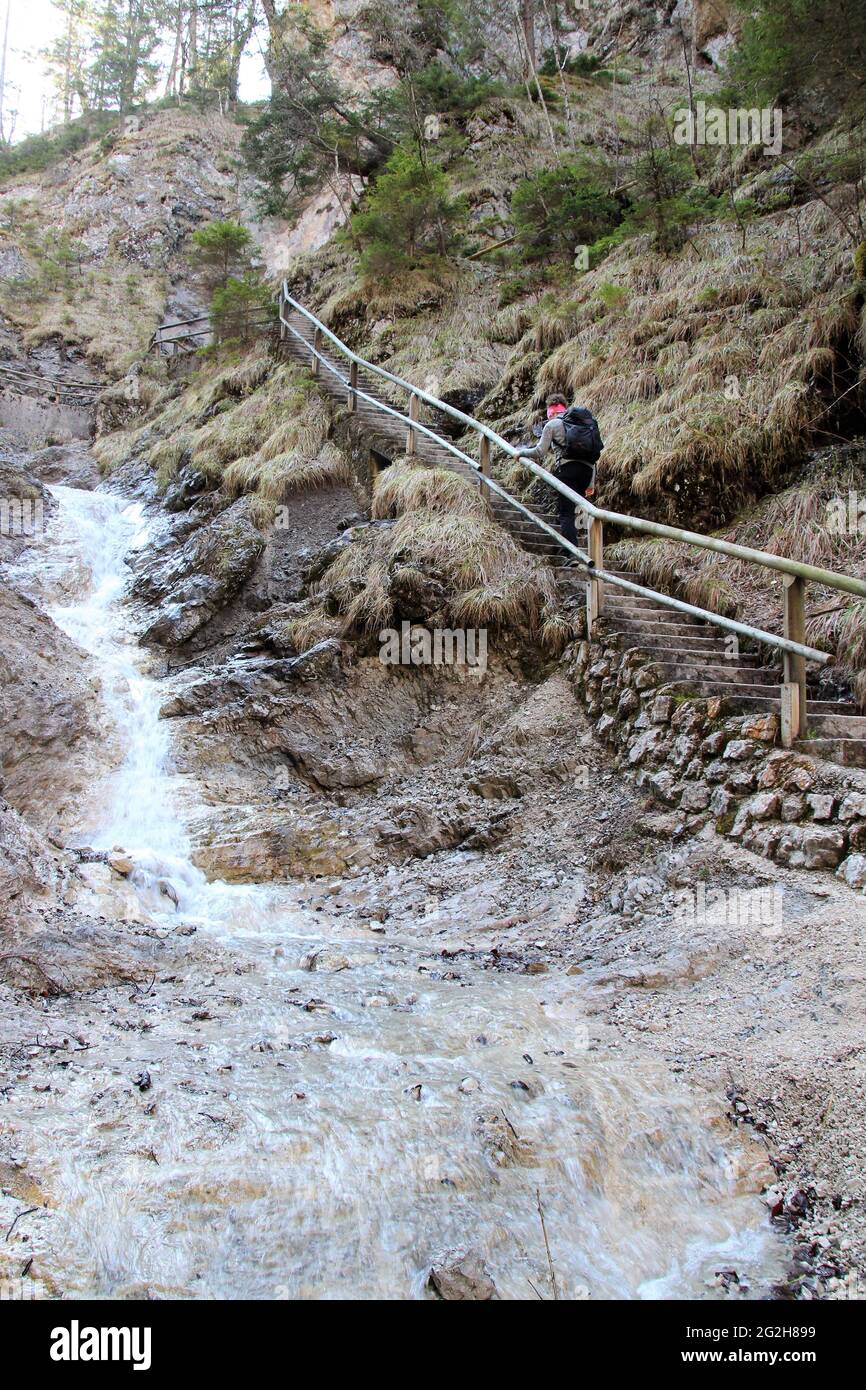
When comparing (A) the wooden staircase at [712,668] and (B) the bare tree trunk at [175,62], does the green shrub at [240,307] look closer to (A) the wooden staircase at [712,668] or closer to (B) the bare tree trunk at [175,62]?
(A) the wooden staircase at [712,668]

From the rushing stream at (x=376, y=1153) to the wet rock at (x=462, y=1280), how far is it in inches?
2.0

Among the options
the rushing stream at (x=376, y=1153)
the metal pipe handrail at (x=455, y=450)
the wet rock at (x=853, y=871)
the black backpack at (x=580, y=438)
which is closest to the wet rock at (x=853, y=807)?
the wet rock at (x=853, y=871)

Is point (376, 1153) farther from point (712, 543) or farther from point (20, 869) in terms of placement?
point (712, 543)

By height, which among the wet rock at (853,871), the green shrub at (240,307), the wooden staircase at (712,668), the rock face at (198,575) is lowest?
the wet rock at (853,871)

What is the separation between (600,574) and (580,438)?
1828 mm

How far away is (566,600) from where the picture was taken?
7820mm

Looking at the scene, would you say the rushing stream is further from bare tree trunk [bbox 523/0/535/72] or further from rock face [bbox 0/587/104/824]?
bare tree trunk [bbox 523/0/535/72]

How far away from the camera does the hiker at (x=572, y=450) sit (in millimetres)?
8156

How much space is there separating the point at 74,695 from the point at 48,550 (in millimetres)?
4414

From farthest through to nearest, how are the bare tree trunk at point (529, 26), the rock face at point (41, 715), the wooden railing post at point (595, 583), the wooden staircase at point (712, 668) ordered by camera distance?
the bare tree trunk at point (529, 26), the wooden railing post at point (595, 583), the rock face at point (41, 715), the wooden staircase at point (712, 668)

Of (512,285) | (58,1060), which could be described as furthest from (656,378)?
(58,1060)

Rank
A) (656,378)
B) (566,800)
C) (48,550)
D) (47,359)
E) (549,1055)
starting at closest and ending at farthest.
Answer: (549,1055) < (566,800) < (656,378) < (48,550) < (47,359)
